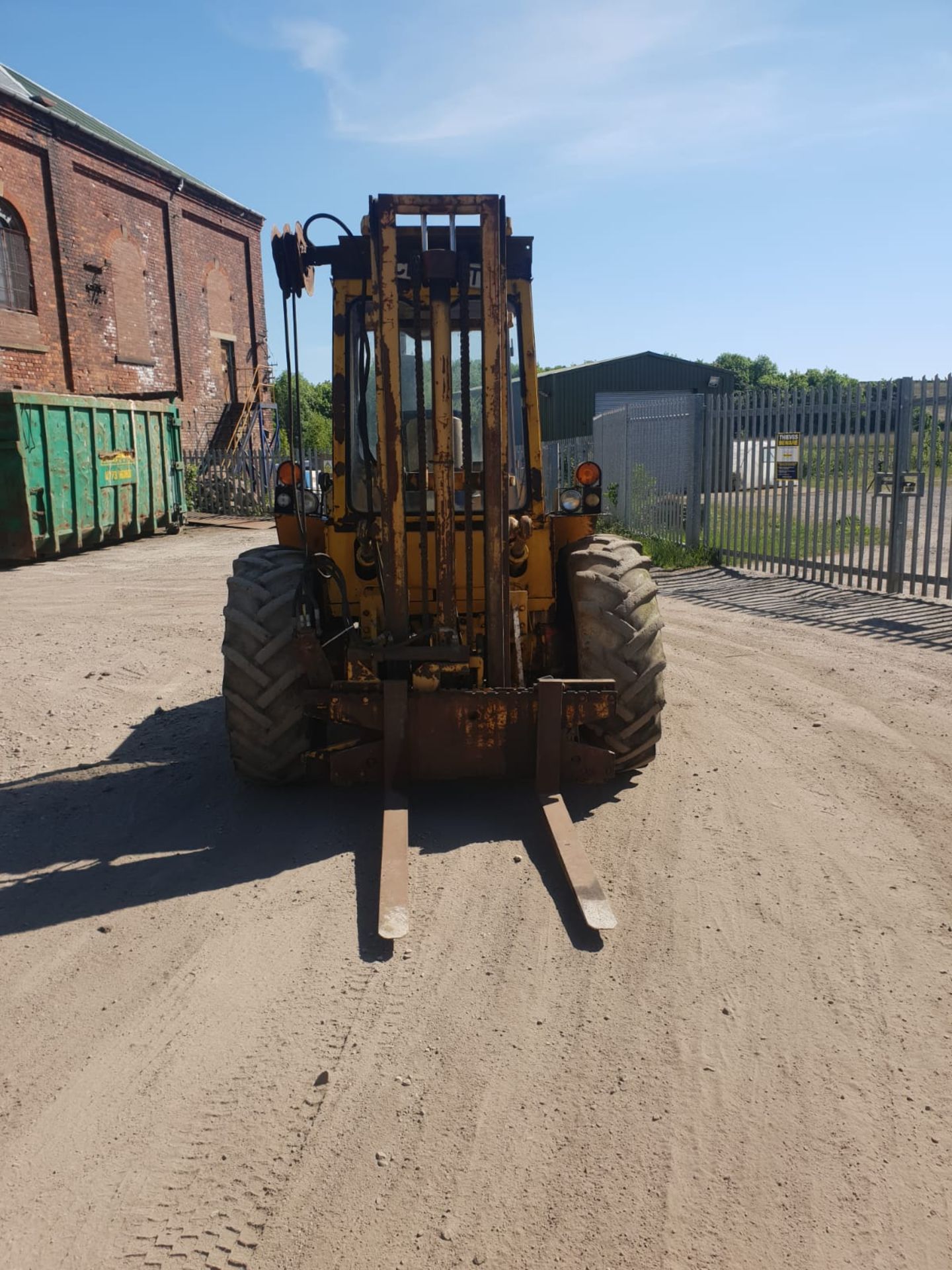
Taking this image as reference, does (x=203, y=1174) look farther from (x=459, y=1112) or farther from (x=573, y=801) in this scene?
(x=573, y=801)

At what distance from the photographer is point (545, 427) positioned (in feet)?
124

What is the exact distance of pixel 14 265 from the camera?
66.2ft

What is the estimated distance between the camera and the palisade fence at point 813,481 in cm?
1108

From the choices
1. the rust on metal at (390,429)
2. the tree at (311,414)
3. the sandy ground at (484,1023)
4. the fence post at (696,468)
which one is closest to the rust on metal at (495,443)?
the rust on metal at (390,429)

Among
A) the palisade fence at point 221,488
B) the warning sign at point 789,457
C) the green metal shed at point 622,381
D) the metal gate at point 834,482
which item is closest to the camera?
the metal gate at point 834,482

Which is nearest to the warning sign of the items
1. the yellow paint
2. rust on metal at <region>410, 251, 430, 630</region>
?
the yellow paint

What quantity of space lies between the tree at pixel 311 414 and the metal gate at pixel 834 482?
10095 mm

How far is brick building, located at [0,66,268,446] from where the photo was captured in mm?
20203

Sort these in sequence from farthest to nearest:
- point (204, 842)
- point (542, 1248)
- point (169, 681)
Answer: point (169, 681) → point (204, 842) → point (542, 1248)

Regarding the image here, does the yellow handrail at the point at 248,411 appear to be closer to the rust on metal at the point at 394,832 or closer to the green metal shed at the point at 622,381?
the green metal shed at the point at 622,381

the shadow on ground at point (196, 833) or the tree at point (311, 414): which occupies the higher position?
the tree at point (311, 414)

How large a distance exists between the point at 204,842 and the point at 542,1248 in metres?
2.88

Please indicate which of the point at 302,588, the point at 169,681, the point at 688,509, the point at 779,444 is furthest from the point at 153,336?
the point at 302,588

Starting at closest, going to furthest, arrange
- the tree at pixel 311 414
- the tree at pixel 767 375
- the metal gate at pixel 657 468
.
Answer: the metal gate at pixel 657 468 < the tree at pixel 311 414 < the tree at pixel 767 375
